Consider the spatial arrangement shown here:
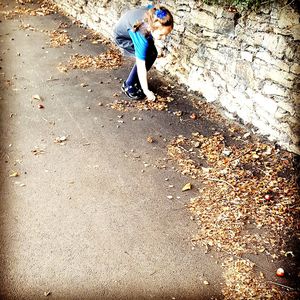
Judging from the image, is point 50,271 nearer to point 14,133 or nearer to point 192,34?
point 14,133

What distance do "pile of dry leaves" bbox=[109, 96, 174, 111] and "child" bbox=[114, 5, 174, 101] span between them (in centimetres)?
10

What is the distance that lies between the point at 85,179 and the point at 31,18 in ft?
22.0

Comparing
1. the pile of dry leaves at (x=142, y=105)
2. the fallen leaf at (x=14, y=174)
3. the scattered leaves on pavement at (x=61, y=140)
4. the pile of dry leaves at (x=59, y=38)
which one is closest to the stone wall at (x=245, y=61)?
the pile of dry leaves at (x=142, y=105)

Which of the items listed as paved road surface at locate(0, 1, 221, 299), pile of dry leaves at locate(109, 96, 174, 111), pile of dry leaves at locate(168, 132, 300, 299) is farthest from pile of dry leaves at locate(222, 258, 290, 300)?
pile of dry leaves at locate(109, 96, 174, 111)

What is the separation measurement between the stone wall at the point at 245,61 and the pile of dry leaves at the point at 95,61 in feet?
4.11

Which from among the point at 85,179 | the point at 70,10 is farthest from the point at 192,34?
the point at 70,10

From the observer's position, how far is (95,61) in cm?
663

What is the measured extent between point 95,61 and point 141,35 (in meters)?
2.41

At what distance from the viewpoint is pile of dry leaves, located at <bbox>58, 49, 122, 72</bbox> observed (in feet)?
21.1

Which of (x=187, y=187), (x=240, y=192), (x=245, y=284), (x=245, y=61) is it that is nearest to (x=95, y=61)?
(x=245, y=61)

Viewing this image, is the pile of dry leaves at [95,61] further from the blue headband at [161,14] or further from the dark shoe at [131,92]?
the blue headband at [161,14]

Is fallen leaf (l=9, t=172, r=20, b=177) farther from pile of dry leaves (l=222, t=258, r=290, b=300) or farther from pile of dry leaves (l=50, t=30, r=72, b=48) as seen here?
pile of dry leaves (l=50, t=30, r=72, b=48)

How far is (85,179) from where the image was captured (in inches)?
152

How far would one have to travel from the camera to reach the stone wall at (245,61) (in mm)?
3992
